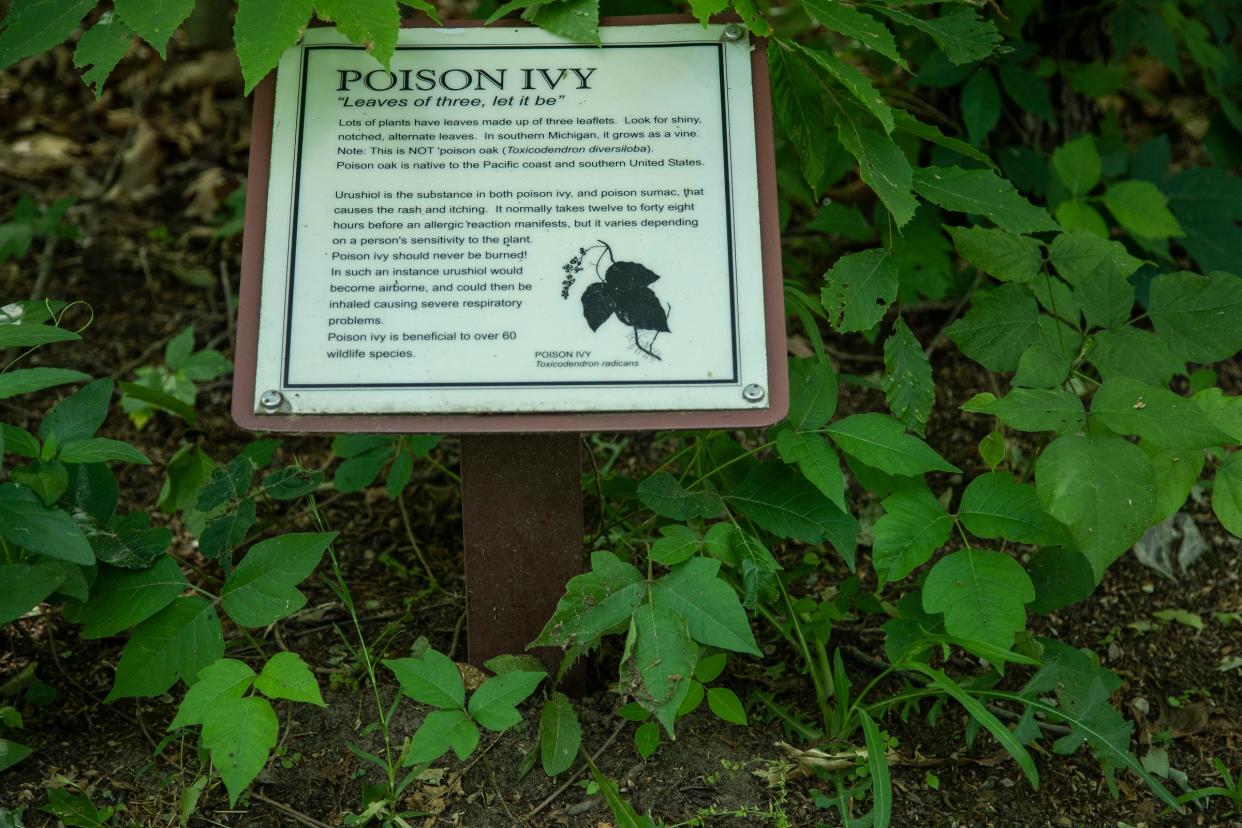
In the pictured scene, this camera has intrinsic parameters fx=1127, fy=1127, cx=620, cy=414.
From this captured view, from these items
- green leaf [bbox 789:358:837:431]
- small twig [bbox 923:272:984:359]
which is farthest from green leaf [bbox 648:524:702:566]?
small twig [bbox 923:272:984:359]

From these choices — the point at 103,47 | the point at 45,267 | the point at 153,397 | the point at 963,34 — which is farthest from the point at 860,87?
the point at 45,267

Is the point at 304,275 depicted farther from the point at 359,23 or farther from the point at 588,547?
the point at 588,547

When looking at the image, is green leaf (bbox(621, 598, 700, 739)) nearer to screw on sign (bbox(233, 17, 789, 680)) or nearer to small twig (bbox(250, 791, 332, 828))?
screw on sign (bbox(233, 17, 789, 680))

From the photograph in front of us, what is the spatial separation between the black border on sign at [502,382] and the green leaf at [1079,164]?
1016 mm

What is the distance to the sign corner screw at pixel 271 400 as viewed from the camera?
1.52 m

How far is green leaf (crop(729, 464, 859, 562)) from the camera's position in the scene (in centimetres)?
164

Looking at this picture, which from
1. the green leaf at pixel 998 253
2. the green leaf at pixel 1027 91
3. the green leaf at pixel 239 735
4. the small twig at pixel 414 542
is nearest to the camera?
the green leaf at pixel 239 735

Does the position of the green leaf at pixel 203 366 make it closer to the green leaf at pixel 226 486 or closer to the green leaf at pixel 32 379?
the green leaf at pixel 226 486

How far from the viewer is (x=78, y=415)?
1614 millimetres

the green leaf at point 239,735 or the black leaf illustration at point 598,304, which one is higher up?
the black leaf illustration at point 598,304

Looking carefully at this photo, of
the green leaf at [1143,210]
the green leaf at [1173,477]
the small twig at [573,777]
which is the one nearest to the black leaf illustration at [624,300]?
the small twig at [573,777]

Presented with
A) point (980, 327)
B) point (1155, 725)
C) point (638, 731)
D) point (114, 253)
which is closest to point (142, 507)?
point (114, 253)

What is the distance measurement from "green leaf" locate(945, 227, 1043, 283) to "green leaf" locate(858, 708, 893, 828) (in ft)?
2.40

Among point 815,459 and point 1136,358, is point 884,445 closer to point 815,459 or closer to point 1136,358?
point 815,459
